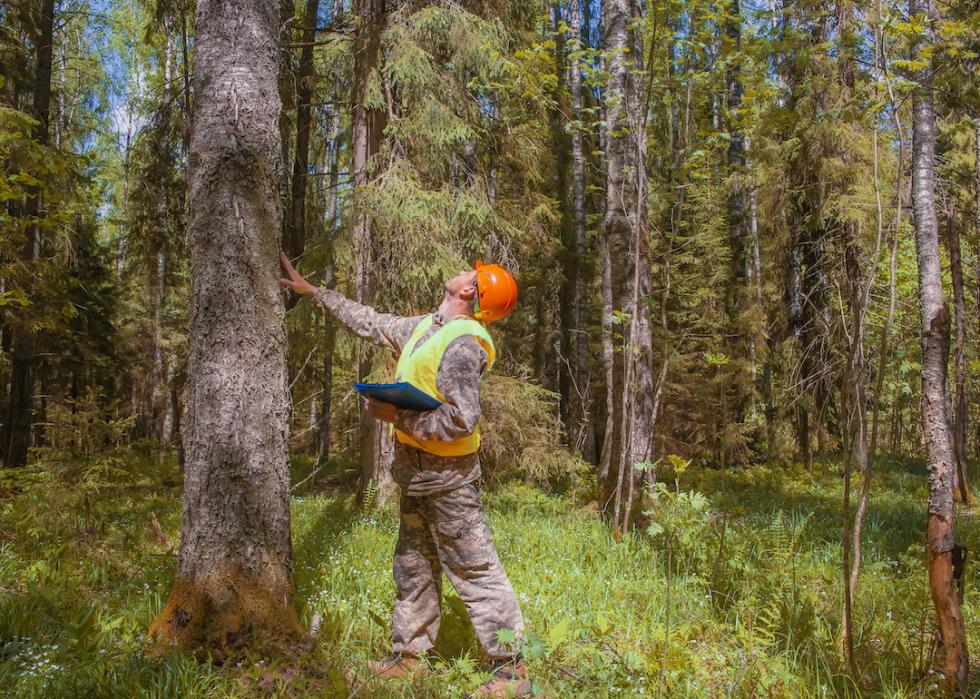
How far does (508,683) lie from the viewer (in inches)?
129

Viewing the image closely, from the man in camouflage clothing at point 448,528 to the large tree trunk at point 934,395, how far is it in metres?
2.40

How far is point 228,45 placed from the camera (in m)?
3.48

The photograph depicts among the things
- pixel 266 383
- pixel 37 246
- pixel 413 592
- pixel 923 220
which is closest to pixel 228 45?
pixel 266 383

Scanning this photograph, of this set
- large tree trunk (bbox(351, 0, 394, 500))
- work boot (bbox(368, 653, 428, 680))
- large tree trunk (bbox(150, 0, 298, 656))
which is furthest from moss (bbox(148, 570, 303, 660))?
large tree trunk (bbox(351, 0, 394, 500))

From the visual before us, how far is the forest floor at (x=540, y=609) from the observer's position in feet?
10.3

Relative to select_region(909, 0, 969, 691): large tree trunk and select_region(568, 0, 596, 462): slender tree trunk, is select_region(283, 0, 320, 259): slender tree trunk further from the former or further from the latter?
select_region(909, 0, 969, 691): large tree trunk

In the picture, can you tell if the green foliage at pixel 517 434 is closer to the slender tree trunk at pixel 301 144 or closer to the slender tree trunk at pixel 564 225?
the slender tree trunk at pixel 301 144

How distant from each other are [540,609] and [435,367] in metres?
1.95

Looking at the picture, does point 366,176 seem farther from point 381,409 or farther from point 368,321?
point 381,409

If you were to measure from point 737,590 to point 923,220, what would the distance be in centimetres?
288

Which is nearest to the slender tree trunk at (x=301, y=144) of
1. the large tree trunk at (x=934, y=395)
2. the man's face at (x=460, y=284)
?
the man's face at (x=460, y=284)

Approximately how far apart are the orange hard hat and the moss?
5.98ft

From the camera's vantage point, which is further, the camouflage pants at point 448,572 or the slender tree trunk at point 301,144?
the slender tree trunk at point 301,144

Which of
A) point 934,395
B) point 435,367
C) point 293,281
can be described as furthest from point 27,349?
point 934,395
